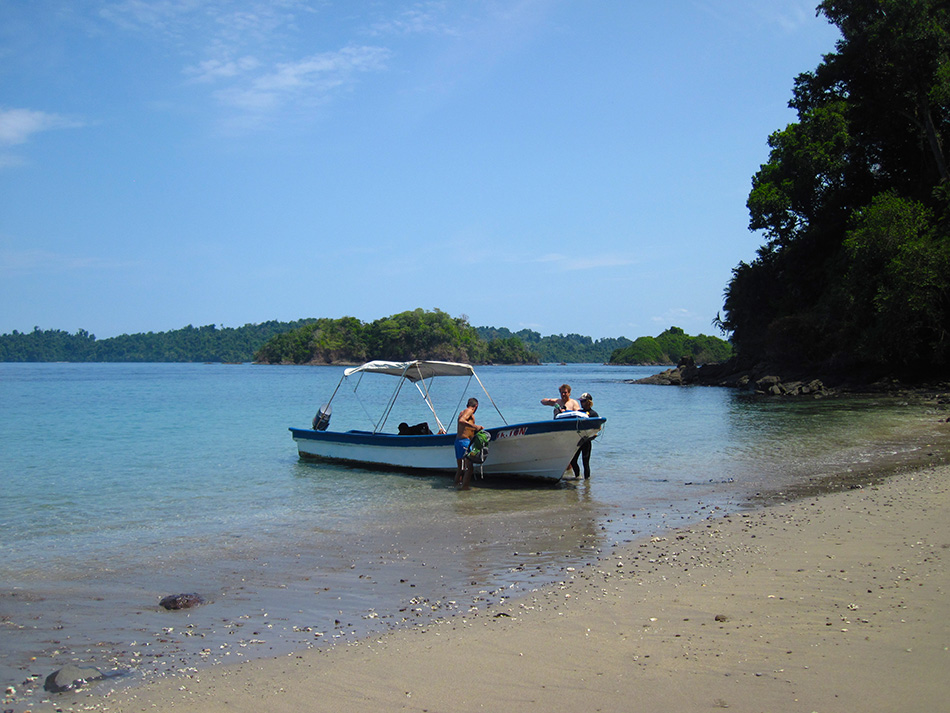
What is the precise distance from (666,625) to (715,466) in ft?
39.7

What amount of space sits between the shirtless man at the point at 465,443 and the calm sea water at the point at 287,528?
1.62 ft

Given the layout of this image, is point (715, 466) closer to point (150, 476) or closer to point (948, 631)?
point (948, 631)

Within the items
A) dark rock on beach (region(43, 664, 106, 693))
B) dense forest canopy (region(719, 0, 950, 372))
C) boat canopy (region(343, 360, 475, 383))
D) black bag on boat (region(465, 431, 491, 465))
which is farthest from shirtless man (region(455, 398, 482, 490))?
dense forest canopy (region(719, 0, 950, 372))

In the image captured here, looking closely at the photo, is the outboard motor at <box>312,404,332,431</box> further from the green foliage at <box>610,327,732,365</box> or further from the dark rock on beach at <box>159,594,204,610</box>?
the green foliage at <box>610,327,732,365</box>

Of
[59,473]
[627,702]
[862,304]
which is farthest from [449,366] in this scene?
[862,304]

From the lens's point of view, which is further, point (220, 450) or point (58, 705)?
point (220, 450)

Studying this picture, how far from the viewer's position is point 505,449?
1459cm

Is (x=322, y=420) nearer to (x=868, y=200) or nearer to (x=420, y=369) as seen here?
(x=420, y=369)

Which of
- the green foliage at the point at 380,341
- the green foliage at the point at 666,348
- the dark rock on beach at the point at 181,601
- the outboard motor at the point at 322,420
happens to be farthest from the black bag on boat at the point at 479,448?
the green foliage at the point at 666,348

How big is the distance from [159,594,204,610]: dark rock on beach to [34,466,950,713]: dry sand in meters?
2.01

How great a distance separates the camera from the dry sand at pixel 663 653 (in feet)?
14.6

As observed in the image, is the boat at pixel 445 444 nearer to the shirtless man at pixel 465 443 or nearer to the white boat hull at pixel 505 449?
the white boat hull at pixel 505 449

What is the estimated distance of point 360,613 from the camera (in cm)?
661

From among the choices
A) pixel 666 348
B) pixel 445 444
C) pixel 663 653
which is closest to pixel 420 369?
pixel 445 444
